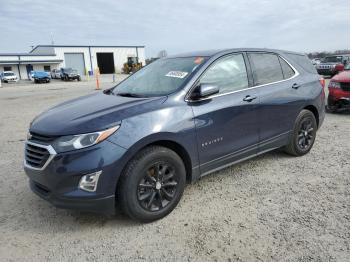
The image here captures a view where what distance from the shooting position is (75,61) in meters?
58.2

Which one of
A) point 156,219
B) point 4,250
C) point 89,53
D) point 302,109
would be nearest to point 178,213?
point 156,219

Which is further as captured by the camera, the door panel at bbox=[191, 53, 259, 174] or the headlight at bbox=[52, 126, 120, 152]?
the door panel at bbox=[191, 53, 259, 174]

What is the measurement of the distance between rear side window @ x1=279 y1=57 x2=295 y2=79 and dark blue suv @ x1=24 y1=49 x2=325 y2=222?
0.06 ft

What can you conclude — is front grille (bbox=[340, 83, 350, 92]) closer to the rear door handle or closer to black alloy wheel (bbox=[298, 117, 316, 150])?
black alloy wheel (bbox=[298, 117, 316, 150])

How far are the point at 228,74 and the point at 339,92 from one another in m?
5.42

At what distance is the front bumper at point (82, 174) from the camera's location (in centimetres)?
272

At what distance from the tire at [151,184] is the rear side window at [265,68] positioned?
174cm

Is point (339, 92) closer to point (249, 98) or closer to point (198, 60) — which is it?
point (249, 98)

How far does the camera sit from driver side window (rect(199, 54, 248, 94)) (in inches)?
144

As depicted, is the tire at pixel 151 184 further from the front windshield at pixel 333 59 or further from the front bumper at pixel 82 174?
the front windshield at pixel 333 59

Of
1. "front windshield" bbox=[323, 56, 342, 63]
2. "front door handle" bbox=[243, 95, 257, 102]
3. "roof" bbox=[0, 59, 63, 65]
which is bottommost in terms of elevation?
"front door handle" bbox=[243, 95, 257, 102]

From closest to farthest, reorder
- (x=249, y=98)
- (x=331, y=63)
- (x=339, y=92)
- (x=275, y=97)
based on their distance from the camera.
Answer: (x=249, y=98) < (x=275, y=97) < (x=339, y=92) < (x=331, y=63)

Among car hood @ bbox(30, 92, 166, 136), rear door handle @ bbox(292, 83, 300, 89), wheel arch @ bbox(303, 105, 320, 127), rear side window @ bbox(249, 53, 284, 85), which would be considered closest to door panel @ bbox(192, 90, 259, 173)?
rear side window @ bbox(249, 53, 284, 85)

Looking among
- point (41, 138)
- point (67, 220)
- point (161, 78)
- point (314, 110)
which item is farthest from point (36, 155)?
point (314, 110)
